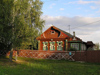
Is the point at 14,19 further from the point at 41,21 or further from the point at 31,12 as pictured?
the point at 41,21

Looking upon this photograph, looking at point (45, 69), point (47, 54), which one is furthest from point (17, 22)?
point (47, 54)

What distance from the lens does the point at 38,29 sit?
1747cm

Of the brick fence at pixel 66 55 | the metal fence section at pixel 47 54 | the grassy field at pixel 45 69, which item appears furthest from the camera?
the metal fence section at pixel 47 54

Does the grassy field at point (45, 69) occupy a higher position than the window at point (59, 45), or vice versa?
the window at point (59, 45)

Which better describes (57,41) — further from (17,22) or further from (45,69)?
(45,69)

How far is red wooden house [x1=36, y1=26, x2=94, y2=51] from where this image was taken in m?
27.4

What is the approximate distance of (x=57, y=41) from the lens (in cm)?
2806

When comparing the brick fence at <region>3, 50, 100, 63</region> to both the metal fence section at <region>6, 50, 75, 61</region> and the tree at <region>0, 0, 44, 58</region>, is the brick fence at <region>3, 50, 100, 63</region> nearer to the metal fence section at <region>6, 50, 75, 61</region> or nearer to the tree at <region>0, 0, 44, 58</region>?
the metal fence section at <region>6, 50, 75, 61</region>

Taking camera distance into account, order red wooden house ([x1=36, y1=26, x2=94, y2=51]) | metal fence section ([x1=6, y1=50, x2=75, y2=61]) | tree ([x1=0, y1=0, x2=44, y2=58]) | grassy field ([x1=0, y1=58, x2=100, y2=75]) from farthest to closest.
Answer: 1. red wooden house ([x1=36, y1=26, x2=94, y2=51])
2. metal fence section ([x1=6, y1=50, x2=75, y2=61])
3. tree ([x1=0, y1=0, x2=44, y2=58])
4. grassy field ([x1=0, y1=58, x2=100, y2=75])

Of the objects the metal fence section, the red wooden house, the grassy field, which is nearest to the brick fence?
the metal fence section

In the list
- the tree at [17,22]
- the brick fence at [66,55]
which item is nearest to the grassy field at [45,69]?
the tree at [17,22]

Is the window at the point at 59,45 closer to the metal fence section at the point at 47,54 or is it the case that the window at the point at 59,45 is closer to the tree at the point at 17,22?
the metal fence section at the point at 47,54

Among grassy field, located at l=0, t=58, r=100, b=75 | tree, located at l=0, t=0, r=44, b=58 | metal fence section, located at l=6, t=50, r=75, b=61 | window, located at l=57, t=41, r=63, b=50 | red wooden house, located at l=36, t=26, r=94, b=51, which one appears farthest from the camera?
window, located at l=57, t=41, r=63, b=50

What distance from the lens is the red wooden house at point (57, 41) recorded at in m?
27.4
